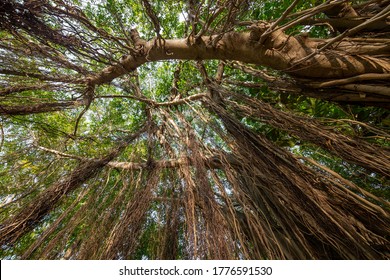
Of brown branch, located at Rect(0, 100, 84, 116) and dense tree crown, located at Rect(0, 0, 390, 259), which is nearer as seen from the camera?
dense tree crown, located at Rect(0, 0, 390, 259)

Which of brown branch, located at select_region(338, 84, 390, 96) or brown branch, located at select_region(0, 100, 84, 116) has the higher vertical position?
brown branch, located at select_region(338, 84, 390, 96)

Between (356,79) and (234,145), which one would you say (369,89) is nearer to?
(356,79)

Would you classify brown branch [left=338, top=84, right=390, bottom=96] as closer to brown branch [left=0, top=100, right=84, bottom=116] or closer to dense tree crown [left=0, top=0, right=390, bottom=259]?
dense tree crown [left=0, top=0, right=390, bottom=259]

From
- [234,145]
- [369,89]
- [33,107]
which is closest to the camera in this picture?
[369,89]

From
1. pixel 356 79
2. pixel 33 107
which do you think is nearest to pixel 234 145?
pixel 356 79

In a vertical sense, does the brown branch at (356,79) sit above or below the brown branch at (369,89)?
above

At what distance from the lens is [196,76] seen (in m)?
3.08

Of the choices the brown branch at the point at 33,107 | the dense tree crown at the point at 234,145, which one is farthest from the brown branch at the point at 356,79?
the brown branch at the point at 33,107

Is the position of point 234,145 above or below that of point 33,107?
below

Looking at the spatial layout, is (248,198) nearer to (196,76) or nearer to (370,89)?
(370,89)

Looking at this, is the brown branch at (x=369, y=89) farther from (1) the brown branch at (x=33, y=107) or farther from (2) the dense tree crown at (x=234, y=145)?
(1) the brown branch at (x=33, y=107)

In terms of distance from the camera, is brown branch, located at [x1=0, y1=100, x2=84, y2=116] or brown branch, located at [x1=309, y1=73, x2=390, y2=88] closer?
brown branch, located at [x1=309, y1=73, x2=390, y2=88]

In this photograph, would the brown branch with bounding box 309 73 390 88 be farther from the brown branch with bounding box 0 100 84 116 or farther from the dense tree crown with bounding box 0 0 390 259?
the brown branch with bounding box 0 100 84 116

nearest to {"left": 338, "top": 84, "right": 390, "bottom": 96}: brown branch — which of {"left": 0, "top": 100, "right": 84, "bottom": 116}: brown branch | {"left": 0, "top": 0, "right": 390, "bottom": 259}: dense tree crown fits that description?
{"left": 0, "top": 0, "right": 390, "bottom": 259}: dense tree crown
